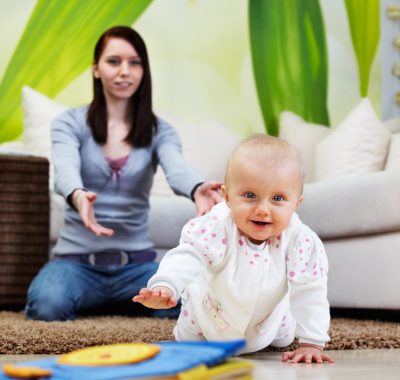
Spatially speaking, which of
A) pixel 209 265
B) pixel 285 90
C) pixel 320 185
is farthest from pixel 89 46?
pixel 209 265

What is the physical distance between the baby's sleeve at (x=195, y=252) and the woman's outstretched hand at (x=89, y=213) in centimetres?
43

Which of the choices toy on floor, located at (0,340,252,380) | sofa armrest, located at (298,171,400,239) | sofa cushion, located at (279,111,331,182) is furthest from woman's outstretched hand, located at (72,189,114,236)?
sofa cushion, located at (279,111,331,182)

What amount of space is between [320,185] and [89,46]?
4.67 feet

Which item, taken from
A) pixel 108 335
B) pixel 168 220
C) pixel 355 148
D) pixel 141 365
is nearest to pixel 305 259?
pixel 108 335

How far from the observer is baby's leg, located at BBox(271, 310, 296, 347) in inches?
57.4

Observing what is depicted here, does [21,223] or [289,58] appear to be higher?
[289,58]

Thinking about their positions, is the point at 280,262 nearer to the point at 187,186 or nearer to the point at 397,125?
the point at 187,186

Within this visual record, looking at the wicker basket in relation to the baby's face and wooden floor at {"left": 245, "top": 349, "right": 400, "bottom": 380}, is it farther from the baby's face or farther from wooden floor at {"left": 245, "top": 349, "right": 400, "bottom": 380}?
the baby's face

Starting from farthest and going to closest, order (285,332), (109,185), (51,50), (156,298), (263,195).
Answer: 1. (51,50)
2. (109,185)
3. (285,332)
4. (263,195)
5. (156,298)

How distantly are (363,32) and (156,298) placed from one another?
2.70 m

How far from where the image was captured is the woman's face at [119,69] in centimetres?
217

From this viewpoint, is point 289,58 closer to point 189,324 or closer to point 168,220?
point 168,220

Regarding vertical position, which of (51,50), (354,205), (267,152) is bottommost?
(354,205)

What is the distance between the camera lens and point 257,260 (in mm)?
1302
